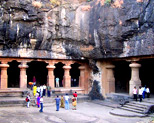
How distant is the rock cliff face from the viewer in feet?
45.1

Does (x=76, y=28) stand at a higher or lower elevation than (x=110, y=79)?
higher

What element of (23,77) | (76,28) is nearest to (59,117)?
(23,77)

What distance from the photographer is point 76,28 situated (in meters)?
16.5

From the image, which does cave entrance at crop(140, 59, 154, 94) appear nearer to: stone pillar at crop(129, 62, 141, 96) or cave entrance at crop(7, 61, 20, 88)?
stone pillar at crop(129, 62, 141, 96)

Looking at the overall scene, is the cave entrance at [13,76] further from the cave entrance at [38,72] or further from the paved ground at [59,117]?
the paved ground at [59,117]

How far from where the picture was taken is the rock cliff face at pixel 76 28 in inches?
541

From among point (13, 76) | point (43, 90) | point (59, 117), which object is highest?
point (13, 76)

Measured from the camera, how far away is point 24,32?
15.3 metres

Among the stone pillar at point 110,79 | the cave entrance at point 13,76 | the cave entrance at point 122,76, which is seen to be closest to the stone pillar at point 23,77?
the cave entrance at point 13,76

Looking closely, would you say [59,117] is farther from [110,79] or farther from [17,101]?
[110,79]

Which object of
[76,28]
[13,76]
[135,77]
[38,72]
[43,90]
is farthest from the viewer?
[38,72]

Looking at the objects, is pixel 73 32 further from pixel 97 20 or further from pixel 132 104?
pixel 132 104

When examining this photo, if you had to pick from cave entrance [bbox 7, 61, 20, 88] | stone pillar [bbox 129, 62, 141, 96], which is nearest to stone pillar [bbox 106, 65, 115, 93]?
stone pillar [bbox 129, 62, 141, 96]

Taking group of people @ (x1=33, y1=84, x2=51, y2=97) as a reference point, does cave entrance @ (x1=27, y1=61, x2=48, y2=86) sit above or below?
above
